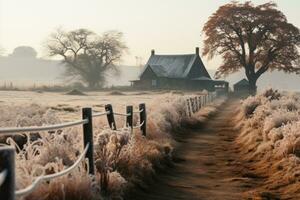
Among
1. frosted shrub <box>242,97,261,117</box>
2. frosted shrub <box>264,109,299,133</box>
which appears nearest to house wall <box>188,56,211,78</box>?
frosted shrub <box>242,97,261,117</box>

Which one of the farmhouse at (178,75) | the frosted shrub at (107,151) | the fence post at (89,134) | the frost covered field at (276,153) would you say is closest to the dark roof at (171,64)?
the farmhouse at (178,75)

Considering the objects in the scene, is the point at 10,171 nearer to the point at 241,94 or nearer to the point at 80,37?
the point at 241,94

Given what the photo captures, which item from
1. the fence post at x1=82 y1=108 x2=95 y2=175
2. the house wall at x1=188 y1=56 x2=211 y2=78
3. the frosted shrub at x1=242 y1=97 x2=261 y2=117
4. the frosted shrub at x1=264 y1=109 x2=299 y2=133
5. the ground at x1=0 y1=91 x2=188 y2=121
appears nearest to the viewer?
the fence post at x1=82 y1=108 x2=95 y2=175

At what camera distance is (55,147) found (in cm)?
776

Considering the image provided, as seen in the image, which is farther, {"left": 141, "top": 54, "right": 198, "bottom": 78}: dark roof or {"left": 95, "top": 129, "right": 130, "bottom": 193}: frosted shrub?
{"left": 141, "top": 54, "right": 198, "bottom": 78}: dark roof

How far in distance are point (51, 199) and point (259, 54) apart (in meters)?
62.5

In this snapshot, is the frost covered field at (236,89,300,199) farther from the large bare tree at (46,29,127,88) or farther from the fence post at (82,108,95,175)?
the large bare tree at (46,29,127,88)

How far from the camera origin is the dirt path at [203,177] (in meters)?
9.37

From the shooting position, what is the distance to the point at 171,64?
87.0 meters

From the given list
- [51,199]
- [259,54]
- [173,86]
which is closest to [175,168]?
[51,199]

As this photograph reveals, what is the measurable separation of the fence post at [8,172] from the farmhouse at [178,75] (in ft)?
257

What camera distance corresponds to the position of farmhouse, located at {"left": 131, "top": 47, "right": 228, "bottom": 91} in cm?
8300

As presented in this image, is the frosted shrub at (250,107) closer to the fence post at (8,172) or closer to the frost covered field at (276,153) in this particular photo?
the frost covered field at (276,153)

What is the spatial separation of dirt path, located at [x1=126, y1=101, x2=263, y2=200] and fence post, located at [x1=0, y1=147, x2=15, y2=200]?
4.73 metres
